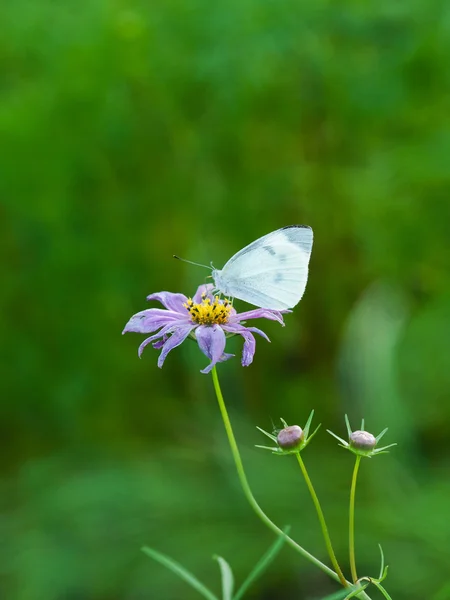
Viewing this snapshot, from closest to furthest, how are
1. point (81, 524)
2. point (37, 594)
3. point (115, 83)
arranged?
point (37, 594) < point (81, 524) < point (115, 83)

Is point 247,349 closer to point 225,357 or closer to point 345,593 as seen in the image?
point 225,357

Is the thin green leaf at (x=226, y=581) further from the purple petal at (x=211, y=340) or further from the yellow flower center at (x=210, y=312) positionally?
the yellow flower center at (x=210, y=312)

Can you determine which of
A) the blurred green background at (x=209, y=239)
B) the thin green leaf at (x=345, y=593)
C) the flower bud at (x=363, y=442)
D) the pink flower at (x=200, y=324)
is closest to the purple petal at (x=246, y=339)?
the pink flower at (x=200, y=324)

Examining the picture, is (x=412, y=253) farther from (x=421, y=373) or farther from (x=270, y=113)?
(x=270, y=113)

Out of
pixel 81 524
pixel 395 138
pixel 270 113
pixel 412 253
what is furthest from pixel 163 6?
pixel 81 524

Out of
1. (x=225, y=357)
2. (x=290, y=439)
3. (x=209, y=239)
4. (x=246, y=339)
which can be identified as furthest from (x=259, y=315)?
(x=209, y=239)

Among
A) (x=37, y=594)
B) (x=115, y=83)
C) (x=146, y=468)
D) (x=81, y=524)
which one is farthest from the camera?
(x=115, y=83)
